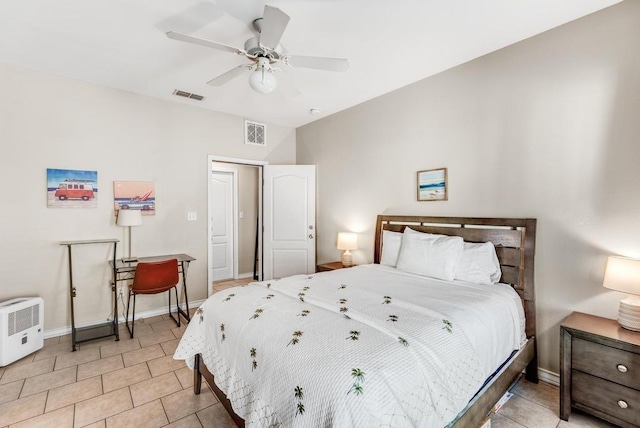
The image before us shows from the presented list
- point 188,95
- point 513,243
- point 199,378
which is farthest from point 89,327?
point 513,243

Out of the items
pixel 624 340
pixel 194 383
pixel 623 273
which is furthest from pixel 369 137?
pixel 194 383

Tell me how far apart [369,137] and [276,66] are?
1.56m

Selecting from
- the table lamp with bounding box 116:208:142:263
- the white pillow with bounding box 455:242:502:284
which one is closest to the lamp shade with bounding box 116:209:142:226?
→ the table lamp with bounding box 116:208:142:263

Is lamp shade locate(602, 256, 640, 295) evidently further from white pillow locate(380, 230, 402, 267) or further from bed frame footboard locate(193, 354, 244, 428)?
bed frame footboard locate(193, 354, 244, 428)

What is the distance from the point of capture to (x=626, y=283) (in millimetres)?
1865

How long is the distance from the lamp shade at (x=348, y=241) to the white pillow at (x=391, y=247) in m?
0.63

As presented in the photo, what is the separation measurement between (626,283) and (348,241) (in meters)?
2.58

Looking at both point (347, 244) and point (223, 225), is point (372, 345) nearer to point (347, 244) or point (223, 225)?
point (347, 244)

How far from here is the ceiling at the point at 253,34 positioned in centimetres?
211

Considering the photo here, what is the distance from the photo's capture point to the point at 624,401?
5.90 ft

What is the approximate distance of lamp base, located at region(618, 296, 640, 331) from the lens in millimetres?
1900

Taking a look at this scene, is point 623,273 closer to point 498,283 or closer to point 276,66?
point 498,283

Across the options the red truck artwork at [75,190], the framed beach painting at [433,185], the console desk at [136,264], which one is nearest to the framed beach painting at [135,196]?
the red truck artwork at [75,190]

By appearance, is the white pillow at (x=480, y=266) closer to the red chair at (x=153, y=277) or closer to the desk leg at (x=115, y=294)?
the red chair at (x=153, y=277)
